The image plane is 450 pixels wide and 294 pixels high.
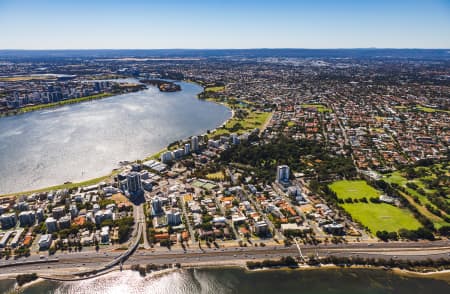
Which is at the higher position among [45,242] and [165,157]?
[165,157]

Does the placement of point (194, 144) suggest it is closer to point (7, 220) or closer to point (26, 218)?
point (26, 218)

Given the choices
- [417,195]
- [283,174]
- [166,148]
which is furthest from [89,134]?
[417,195]

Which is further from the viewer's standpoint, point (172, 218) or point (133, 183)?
point (133, 183)

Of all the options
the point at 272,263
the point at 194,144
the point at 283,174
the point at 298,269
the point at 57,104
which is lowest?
the point at 298,269

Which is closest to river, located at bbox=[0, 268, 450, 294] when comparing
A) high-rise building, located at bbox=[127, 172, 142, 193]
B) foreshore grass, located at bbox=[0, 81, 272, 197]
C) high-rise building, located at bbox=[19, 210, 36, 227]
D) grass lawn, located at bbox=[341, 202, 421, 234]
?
grass lawn, located at bbox=[341, 202, 421, 234]

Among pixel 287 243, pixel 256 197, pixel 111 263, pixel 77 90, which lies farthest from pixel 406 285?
pixel 77 90

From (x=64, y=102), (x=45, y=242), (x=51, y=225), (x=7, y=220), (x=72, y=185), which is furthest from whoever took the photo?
(x=64, y=102)
